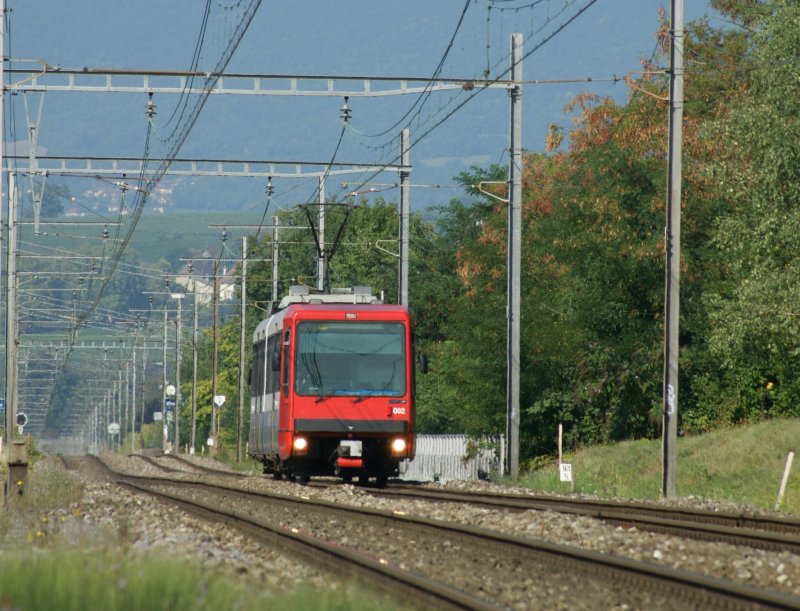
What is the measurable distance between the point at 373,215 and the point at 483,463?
62.0m

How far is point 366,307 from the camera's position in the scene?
30484 mm

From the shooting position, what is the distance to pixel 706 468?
32188 mm

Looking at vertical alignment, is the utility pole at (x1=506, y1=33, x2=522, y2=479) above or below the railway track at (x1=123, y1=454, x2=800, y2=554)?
above

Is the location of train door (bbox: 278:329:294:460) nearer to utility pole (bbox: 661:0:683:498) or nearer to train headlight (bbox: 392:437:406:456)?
train headlight (bbox: 392:437:406:456)

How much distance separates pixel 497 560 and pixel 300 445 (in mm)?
16149

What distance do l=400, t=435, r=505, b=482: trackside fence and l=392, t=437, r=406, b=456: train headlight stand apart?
9.51 metres

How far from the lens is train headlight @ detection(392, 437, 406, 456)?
30.1 m

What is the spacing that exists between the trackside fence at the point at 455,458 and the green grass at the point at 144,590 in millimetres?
29099

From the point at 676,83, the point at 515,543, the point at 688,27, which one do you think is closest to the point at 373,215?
the point at 688,27

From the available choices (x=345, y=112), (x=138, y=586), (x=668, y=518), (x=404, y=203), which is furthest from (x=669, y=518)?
(x=404, y=203)

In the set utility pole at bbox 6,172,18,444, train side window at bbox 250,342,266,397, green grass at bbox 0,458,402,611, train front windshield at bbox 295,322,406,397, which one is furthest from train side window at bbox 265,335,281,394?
green grass at bbox 0,458,402,611

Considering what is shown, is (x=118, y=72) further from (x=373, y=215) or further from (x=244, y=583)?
(x=373, y=215)

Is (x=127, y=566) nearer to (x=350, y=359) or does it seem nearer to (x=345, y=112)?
(x=350, y=359)

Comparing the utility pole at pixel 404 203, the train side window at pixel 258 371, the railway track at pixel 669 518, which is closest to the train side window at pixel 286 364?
the railway track at pixel 669 518
